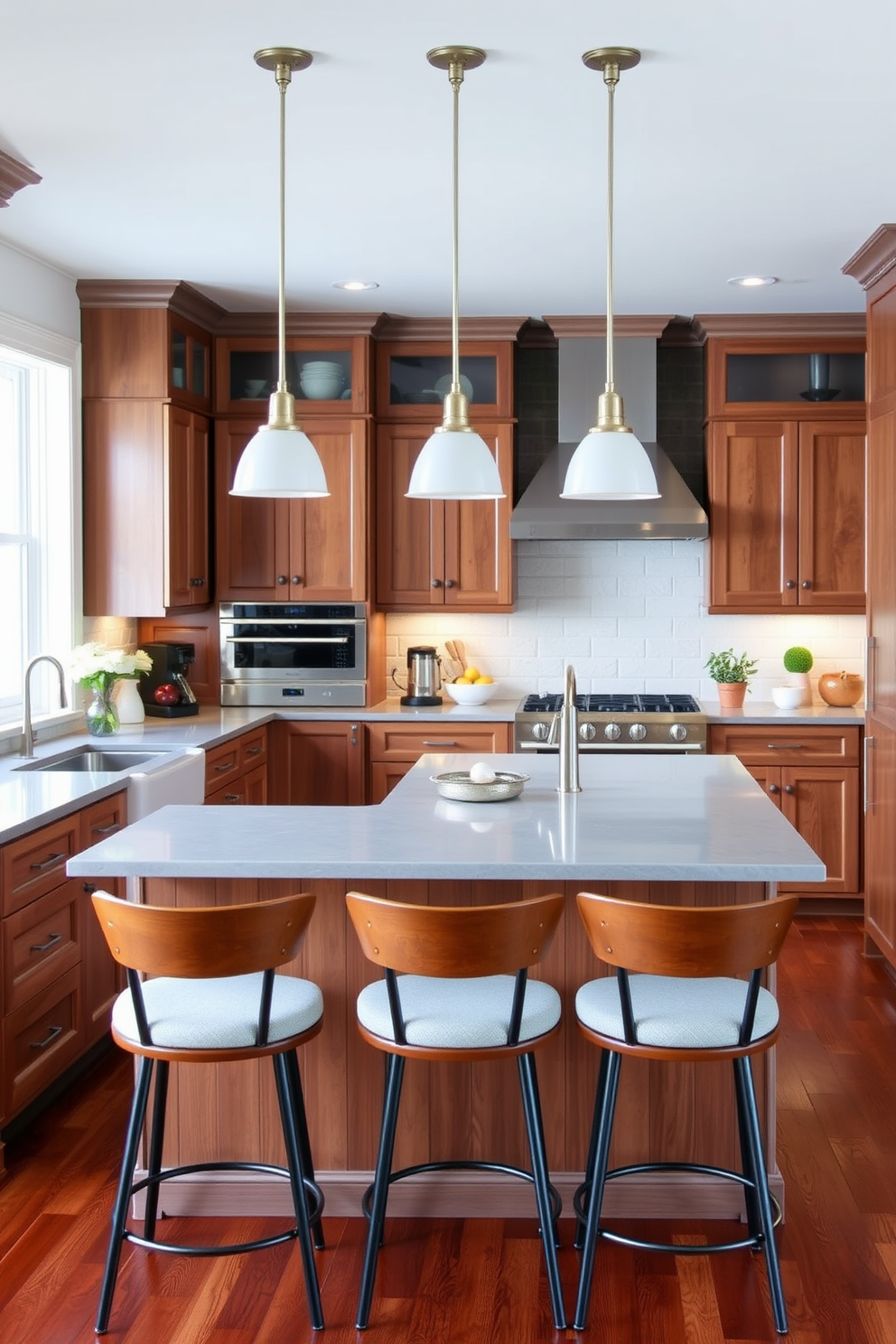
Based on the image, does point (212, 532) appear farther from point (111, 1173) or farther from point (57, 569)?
point (111, 1173)

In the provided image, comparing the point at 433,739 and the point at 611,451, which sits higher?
the point at 611,451

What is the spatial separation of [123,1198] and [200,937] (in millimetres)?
614

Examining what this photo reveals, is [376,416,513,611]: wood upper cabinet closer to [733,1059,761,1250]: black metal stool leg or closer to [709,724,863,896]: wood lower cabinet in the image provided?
[709,724,863,896]: wood lower cabinet

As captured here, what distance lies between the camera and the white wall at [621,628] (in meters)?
6.19

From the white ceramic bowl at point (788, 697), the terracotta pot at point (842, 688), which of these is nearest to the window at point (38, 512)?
the white ceramic bowl at point (788, 697)

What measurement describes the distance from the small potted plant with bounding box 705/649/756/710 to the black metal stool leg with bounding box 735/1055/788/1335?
3.41 metres

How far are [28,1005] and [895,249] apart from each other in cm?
373

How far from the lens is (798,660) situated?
5.95 meters

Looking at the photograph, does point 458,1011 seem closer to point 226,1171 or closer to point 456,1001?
point 456,1001

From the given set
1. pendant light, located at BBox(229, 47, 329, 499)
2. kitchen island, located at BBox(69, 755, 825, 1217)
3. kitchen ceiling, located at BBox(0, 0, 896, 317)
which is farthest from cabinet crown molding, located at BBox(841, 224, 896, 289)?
kitchen island, located at BBox(69, 755, 825, 1217)

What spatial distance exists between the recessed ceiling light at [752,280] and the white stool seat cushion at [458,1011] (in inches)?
132

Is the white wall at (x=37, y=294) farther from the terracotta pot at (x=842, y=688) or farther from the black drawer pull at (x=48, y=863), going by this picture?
the terracotta pot at (x=842, y=688)

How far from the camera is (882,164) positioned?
3682 mm

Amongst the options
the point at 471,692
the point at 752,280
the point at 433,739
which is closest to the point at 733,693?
the point at 471,692
